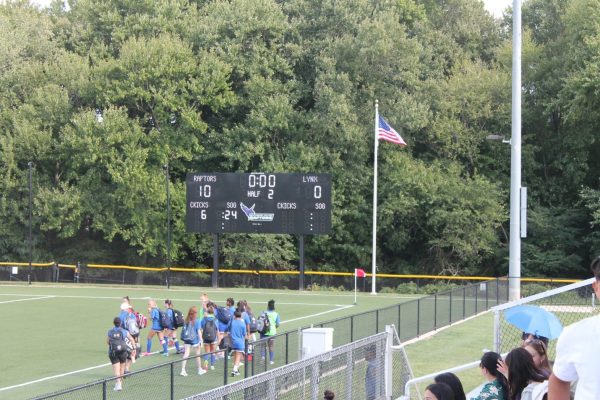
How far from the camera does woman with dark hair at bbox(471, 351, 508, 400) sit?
7.12m

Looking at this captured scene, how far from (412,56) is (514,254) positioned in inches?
1118

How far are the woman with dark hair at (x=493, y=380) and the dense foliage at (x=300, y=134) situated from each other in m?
46.1

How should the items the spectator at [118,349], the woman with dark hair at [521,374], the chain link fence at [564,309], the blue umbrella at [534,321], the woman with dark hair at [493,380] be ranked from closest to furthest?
the woman with dark hair at [521,374] < the woman with dark hair at [493,380] < the blue umbrella at [534,321] < the spectator at [118,349] < the chain link fence at [564,309]

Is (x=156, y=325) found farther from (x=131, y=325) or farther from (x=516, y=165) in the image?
(x=516, y=165)

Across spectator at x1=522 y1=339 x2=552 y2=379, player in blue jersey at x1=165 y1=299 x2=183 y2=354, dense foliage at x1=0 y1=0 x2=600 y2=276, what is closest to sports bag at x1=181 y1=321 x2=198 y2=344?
player in blue jersey at x1=165 y1=299 x2=183 y2=354

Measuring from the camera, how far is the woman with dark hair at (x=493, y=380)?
712cm

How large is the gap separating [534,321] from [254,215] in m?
34.1

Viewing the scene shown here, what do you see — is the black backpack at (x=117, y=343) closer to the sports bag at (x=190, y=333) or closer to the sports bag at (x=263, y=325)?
the sports bag at (x=190, y=333)

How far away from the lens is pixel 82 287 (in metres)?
49.8

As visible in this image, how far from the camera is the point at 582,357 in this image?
4.15 metres

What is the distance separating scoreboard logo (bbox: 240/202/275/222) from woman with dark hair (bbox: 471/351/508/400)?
37.1 m

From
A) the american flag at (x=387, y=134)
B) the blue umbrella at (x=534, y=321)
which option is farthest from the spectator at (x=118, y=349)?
the american flag at (x=387, y=134)

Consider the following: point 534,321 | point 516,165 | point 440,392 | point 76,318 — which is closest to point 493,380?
point 440,392

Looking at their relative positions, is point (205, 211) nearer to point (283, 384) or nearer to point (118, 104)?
point (118, 104)
